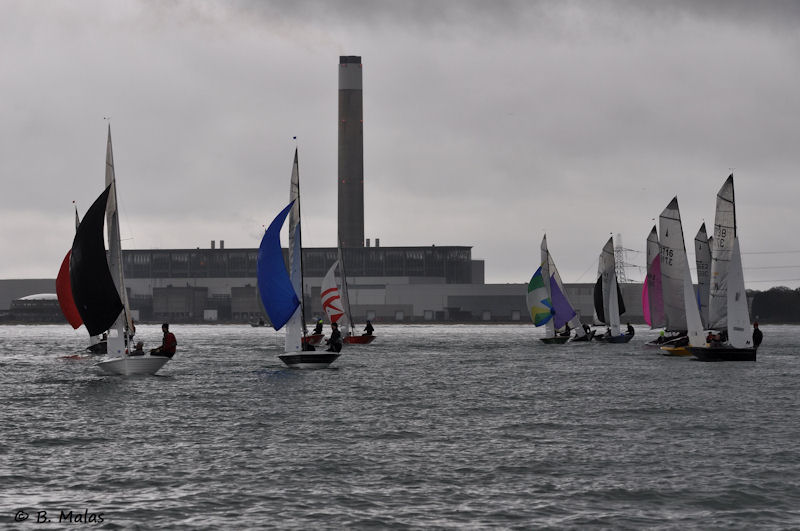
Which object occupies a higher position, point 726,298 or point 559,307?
point 726,298

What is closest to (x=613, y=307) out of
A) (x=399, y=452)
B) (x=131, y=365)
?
(x=131, y=365)

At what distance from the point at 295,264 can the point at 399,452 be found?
26.8m

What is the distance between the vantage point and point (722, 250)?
208ft

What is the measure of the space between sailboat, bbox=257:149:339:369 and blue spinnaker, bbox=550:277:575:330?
146ft

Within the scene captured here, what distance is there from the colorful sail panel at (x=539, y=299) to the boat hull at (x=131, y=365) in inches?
1966

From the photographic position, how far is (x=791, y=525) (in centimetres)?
1930

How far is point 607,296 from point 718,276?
38.2m

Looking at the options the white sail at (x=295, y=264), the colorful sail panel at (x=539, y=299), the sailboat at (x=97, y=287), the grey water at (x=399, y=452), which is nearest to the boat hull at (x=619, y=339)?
the colorful sail panel at (x=539, y=299)

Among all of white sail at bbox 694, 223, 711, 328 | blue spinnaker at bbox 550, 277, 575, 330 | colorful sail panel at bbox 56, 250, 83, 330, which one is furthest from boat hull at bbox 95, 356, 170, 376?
blue spinnaker at bbox 550, 277, 575, 330

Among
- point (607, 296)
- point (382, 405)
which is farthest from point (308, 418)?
point (607, 296)

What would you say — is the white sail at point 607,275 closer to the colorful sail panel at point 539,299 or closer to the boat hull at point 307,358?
the colorful sail panel at point 539,299

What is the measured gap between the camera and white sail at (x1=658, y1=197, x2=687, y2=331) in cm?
7469

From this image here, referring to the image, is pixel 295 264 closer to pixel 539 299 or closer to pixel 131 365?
pixel 131 365

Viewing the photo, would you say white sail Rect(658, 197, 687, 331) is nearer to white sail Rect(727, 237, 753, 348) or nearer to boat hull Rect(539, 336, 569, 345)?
white sail Rect(727, 237, 753, 348)
